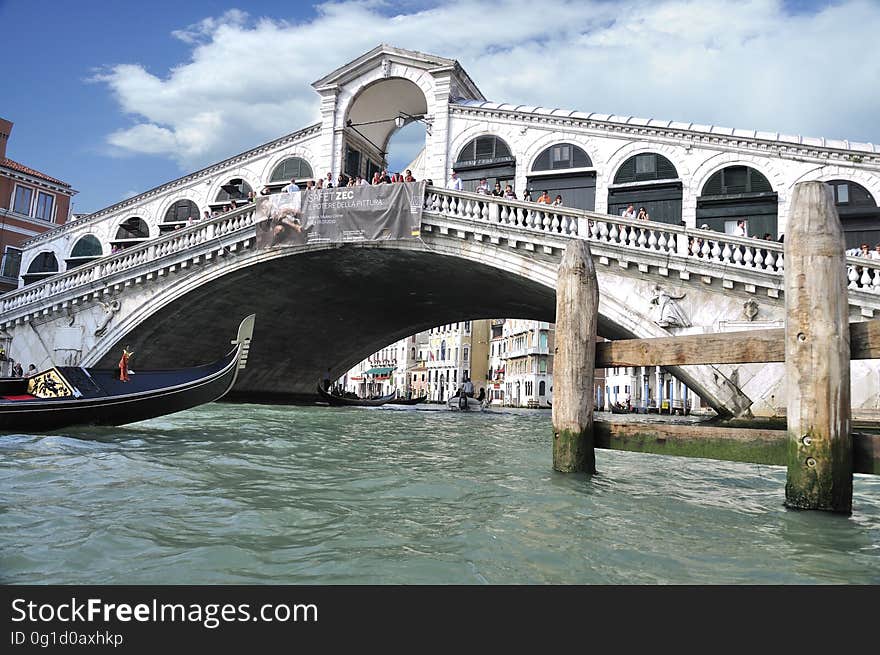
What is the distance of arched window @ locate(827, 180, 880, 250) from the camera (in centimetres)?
1170

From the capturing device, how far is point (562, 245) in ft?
35.8

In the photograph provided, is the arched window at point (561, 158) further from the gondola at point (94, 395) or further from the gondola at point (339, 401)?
the gondola at point (339, 401)

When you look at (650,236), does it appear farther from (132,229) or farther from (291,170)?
(132,229)

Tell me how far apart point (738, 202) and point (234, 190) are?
12187mm

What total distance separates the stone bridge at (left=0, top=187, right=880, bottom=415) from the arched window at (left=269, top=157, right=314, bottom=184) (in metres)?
3.00

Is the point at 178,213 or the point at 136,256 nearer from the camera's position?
the point at 136,256

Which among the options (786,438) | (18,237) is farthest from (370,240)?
(18,237)

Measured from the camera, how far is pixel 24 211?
882 inches

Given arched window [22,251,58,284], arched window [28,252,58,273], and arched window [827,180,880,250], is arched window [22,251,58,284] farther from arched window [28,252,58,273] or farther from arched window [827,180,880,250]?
arched window [827,180,880,250]

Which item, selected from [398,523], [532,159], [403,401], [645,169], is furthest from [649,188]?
[403,401]

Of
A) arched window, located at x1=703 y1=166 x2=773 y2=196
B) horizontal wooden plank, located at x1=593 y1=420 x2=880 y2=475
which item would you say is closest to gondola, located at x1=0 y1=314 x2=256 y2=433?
horizontal wooden plank, located at x1=593 y1=420 x2=880 y2=475

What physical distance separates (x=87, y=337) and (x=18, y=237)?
9477 millimetres

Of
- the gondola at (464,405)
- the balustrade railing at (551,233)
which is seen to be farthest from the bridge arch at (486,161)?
the gondola at (464,405)
